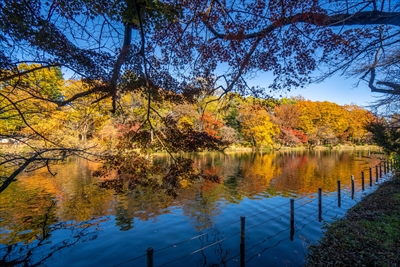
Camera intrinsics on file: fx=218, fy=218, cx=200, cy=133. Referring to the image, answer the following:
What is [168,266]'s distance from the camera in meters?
6.16

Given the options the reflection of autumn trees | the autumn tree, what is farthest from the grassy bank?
the autumn tree

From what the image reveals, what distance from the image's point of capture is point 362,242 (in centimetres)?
621

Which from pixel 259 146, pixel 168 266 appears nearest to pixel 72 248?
pixel 168 266

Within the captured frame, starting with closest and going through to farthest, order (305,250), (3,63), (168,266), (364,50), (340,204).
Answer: (3,63) < (364,50) < (168,266) < (305,250) < (340,204)

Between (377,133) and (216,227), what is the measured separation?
11613mm

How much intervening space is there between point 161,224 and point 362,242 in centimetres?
685

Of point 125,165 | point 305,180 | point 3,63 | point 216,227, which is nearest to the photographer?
point 3,63

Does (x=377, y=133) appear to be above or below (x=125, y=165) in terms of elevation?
above

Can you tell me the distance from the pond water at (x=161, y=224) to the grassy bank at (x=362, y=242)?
22.9 inches

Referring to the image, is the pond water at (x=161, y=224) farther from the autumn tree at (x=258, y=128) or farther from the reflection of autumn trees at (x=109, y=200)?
the autumn tree at (x=258, y=128)

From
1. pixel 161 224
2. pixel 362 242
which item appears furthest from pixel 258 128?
pixel 362 242

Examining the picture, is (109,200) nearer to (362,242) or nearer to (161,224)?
(161,224)

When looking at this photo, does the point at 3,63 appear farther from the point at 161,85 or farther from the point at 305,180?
the point at 305,180

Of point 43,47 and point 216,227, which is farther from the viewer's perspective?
point 216,227
